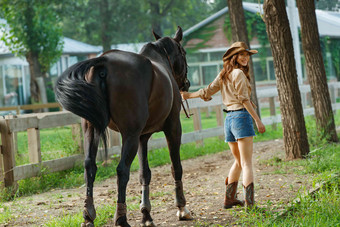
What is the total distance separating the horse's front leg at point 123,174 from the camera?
494cm

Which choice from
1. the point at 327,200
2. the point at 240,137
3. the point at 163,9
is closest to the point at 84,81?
the point at 240,137

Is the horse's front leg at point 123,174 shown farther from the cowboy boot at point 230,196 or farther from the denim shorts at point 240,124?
the cowboy boot at point 230,196

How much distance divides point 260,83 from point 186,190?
2641 cm

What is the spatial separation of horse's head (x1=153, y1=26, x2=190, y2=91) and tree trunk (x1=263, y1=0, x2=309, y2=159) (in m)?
2.78

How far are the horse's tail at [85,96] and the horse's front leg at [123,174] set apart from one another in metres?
0.24

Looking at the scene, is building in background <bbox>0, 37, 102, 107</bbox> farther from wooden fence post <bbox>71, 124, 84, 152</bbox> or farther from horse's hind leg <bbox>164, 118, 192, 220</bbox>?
horse's hind leg <bbox>164, 118, 192, 220</bbox>

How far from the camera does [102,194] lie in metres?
7.49

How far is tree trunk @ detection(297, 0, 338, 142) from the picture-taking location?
1074cm

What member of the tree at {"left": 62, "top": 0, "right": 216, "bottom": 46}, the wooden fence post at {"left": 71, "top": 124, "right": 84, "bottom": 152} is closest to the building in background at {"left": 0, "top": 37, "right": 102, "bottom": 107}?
the tree at {"left": 62, "top": 0, "right": 216, "bottom": 46}

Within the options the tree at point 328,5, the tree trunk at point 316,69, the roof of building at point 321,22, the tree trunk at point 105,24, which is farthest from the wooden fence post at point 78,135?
the tree trunk at point 105,24

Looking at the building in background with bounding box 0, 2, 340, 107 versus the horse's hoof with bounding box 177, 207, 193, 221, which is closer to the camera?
the horse's hoof with bounding box 177, 207, 193, 221

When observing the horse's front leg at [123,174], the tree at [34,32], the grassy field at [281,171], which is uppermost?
the tree at [34,32]

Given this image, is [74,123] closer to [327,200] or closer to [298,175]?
[298,175]

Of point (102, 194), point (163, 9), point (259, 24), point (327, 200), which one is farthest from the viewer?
point (163, 9)
